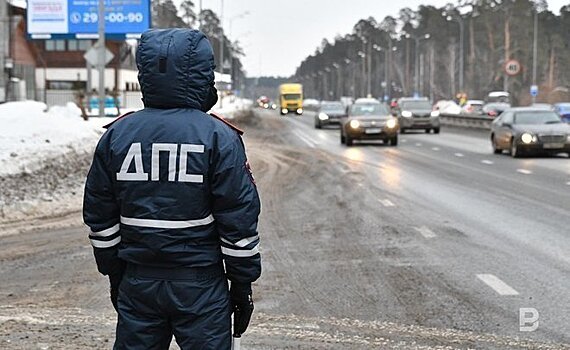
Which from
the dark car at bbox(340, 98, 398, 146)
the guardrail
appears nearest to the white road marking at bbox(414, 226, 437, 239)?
the dark car at bbox(340, 98, 398, 146)

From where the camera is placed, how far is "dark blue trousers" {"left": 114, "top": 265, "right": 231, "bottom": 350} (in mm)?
3498

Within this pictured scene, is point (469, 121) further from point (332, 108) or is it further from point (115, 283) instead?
point (115, 283)

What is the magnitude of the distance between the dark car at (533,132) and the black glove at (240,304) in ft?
Result: 72.3

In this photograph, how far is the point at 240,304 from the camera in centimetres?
366

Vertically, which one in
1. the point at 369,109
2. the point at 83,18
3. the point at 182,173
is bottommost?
the point at 369,109

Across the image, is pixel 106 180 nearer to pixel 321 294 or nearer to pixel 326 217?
pixel 321 294

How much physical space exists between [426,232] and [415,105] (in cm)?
3371

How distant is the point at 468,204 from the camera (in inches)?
548

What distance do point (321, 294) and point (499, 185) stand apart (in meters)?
10.2

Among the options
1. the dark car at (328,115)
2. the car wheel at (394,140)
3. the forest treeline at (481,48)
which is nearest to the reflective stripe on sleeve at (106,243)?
the car wheel at (394,140)

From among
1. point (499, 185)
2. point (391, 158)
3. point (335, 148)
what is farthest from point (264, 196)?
point (335, 148)

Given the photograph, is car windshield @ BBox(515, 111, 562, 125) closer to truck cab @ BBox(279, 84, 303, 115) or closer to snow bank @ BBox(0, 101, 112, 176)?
snow bank @ BBox(0, 101, 112, 176)

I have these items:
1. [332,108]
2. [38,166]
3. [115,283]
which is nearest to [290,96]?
[332,108]

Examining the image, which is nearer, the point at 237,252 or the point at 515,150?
the point at 237,252
